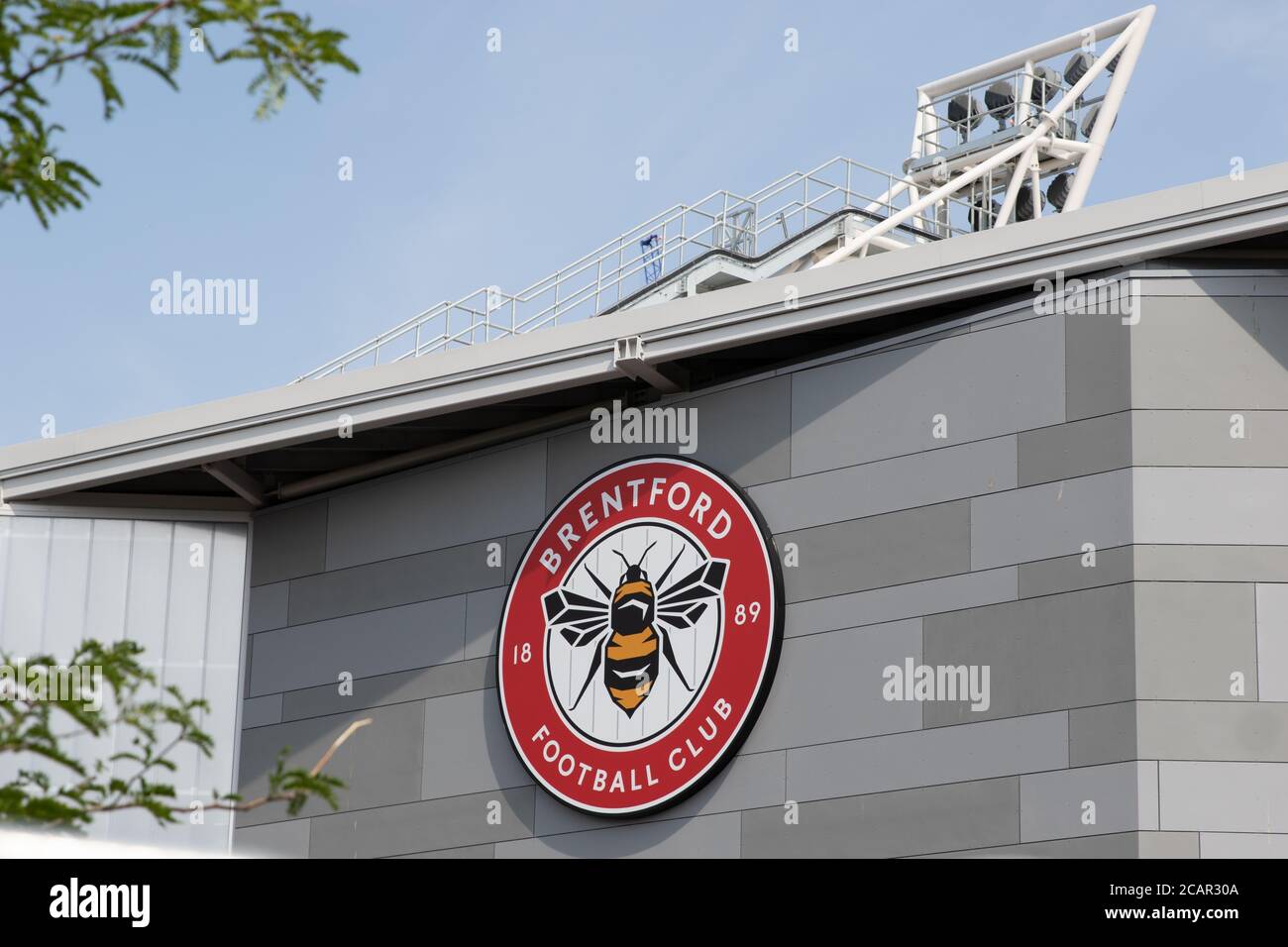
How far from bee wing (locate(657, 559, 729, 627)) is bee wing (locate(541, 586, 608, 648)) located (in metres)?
0.54

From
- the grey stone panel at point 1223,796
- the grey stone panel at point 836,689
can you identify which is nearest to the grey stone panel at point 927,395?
the grey stone panel at point 836,689

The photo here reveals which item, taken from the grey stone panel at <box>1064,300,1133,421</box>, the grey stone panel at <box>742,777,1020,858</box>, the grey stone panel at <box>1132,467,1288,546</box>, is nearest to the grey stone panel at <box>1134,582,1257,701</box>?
the grey stone panel at <box>1132,467,1288,546</box>

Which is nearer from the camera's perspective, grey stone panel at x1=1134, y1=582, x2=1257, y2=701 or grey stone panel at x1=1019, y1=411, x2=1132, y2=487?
grey stone panel at x1=1134, y1=582, x2=1257, y2=701

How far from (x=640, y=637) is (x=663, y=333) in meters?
2.30

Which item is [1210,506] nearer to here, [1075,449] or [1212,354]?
[1075,449]

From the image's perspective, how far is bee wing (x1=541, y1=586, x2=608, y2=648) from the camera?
1402 centimetres

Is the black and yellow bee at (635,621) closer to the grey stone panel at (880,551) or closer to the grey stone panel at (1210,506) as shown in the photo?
the grey stone panel at (880,551)

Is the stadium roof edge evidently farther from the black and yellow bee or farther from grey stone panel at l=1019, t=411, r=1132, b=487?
the black and yellow bee

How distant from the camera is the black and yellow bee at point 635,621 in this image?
536 inches

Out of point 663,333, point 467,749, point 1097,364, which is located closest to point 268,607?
point 467,749

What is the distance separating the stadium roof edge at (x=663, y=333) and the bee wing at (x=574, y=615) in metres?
1.64

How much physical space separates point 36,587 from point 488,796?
4847 mm

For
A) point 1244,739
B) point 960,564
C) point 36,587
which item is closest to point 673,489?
point 960,564
